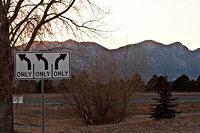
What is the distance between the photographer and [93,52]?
59.9ft

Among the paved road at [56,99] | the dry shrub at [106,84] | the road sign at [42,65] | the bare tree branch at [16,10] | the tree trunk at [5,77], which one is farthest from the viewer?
the dry shrub at [106,84]

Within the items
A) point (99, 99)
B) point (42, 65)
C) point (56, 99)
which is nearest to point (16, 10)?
point (42, 65)

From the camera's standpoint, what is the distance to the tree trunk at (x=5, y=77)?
12250 mm

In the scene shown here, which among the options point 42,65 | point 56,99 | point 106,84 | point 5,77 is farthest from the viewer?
point 56,99

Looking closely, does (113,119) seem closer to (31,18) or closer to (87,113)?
(87,113)

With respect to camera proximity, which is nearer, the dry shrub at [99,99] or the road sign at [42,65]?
the road sign at [42,65]

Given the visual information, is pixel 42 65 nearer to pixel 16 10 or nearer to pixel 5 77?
pixel 5 77

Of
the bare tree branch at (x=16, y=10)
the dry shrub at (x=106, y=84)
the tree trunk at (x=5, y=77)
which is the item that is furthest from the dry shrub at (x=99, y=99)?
the bare tree branch at (x=16, y=10)

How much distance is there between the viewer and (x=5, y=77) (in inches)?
479

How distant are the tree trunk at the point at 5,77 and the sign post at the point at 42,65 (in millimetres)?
2728

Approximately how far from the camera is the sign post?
31.1 feet

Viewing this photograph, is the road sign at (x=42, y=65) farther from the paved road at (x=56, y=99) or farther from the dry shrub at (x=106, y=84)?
the dry shrub at (x=106, y=84)

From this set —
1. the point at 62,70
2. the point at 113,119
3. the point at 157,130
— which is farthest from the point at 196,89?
the point at 62,70

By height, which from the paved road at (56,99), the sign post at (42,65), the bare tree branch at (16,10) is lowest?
the paved road at (56,99)
